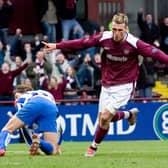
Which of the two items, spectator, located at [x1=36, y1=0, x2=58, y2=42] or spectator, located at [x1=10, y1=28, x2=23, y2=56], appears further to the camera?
spectator, located at [x1=36, y1=0, x2=58, y2=42]

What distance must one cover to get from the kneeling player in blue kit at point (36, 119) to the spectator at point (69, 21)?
1182cm

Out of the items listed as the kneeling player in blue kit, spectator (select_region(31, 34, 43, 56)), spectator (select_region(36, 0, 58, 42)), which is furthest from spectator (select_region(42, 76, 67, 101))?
the kneeling player in blue kit

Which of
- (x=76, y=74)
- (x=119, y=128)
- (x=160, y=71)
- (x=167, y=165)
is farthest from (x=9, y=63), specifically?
(x=167, y=165)

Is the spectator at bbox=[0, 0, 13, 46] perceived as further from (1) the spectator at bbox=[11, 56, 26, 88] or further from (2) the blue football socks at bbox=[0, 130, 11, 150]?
(2) the blue football socks at bbox=[0, 130, 11, 150]

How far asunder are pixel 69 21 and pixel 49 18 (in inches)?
25.4

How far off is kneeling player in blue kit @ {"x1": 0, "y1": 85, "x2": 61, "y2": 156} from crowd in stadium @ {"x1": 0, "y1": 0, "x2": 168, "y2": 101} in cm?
746

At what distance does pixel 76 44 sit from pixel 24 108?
52.1 inches

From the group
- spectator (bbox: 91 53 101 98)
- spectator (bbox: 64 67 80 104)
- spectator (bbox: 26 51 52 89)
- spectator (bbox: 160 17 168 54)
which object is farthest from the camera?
spectator (bbox: 160 17 168 54)

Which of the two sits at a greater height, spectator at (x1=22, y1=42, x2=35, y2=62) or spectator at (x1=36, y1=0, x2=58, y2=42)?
spectator at (x1=36, y1=0, x2=58, y2=42)

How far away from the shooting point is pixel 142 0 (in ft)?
101

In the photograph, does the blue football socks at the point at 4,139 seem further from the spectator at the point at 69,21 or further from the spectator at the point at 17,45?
the spectator at the point at 69,21

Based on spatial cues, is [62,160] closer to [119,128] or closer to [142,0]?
[119,128]

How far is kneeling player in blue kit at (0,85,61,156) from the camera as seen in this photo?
565 inches

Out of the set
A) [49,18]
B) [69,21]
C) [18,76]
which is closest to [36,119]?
[18,76]
